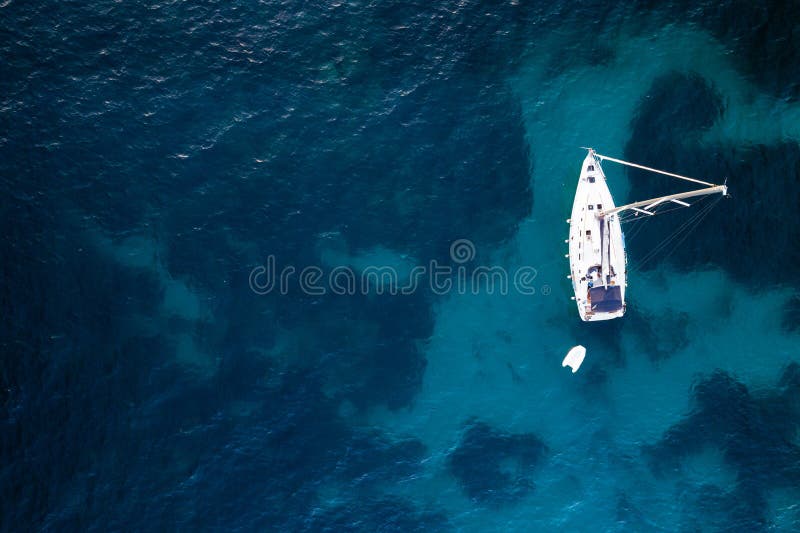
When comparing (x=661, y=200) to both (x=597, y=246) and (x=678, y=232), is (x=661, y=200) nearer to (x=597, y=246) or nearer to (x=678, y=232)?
(x=597, y=246)

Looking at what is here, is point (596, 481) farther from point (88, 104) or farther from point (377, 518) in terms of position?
point (88, 104)

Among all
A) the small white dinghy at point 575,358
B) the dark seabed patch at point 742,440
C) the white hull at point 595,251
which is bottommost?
the dark seabed patch at point 742,440

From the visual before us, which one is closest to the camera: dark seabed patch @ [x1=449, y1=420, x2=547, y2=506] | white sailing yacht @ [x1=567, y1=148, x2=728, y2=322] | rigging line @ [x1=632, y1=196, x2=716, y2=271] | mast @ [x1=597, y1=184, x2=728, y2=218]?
mast @ [x1=597, y1=184, x2=728, y2=218]

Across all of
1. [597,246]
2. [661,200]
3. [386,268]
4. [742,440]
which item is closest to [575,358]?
[597,246]

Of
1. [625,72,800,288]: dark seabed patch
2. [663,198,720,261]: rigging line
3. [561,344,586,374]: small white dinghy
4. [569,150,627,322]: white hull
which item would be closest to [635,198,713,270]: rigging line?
[663,198,720,261]: rigging line

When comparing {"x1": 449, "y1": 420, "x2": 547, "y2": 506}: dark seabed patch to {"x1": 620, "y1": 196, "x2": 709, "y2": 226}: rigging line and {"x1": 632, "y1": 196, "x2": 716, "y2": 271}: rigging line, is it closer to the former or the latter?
{"x1": 632, "y1": 196, "x2": 716, "y2": 271}: rigging line

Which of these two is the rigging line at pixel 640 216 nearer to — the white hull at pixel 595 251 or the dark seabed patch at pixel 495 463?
the white hull at pixel 595 251

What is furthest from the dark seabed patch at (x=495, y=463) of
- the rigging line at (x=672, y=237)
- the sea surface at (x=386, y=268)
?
the rigging line at (x=672, y=237)
